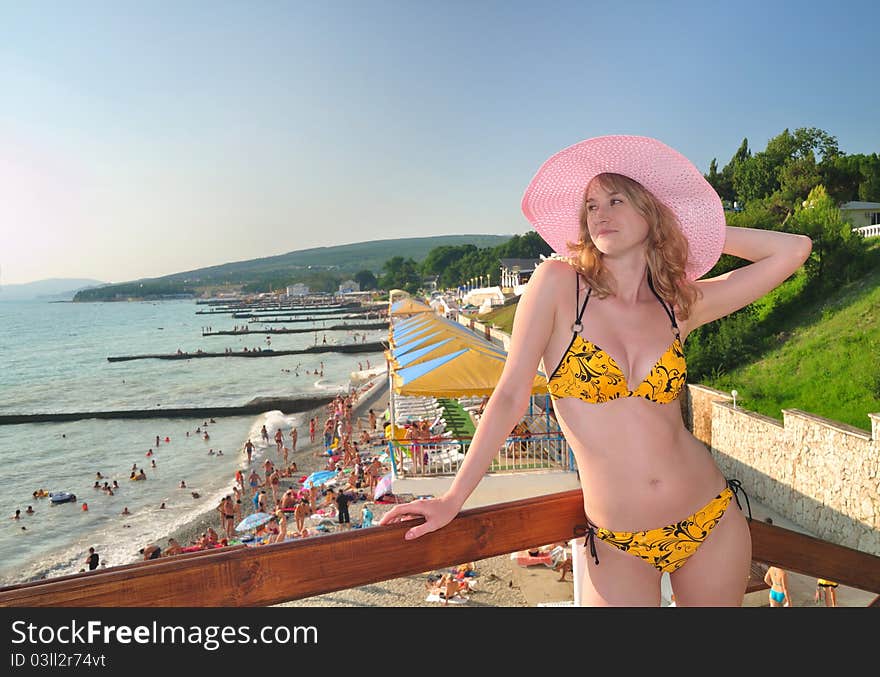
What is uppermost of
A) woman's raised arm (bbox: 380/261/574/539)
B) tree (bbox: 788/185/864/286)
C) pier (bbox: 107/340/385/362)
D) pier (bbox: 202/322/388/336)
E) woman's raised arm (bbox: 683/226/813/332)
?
tree (bbox: 788/185/864/286)

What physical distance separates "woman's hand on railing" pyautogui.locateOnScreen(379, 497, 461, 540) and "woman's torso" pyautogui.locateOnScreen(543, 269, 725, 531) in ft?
1.39

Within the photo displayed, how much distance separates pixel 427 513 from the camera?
133 cm

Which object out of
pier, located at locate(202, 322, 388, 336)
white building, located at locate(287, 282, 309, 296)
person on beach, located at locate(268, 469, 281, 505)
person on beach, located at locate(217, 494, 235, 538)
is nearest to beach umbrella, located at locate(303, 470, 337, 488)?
person on beach, located at locate(268, 469, 281, 505)

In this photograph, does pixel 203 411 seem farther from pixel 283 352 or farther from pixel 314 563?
pixel 314 563

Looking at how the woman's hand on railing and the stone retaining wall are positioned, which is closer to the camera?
the woman's hand on railing

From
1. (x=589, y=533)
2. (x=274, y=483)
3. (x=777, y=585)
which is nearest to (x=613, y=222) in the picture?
(x=589, y=533)

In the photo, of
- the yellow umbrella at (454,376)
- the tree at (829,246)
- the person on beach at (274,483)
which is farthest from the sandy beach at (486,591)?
the tree at (829,246)

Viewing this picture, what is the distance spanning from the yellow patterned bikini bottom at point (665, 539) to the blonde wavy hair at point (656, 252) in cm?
58

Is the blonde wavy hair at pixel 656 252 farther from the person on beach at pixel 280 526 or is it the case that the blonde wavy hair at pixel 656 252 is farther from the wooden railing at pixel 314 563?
the person on beach at pixel 280 526

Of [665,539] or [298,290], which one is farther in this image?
[298,290]

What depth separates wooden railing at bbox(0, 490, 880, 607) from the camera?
1.05 metres

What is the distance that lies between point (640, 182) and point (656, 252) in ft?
0.79

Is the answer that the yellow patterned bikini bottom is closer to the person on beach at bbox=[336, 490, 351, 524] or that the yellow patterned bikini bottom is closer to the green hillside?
the green hillside
